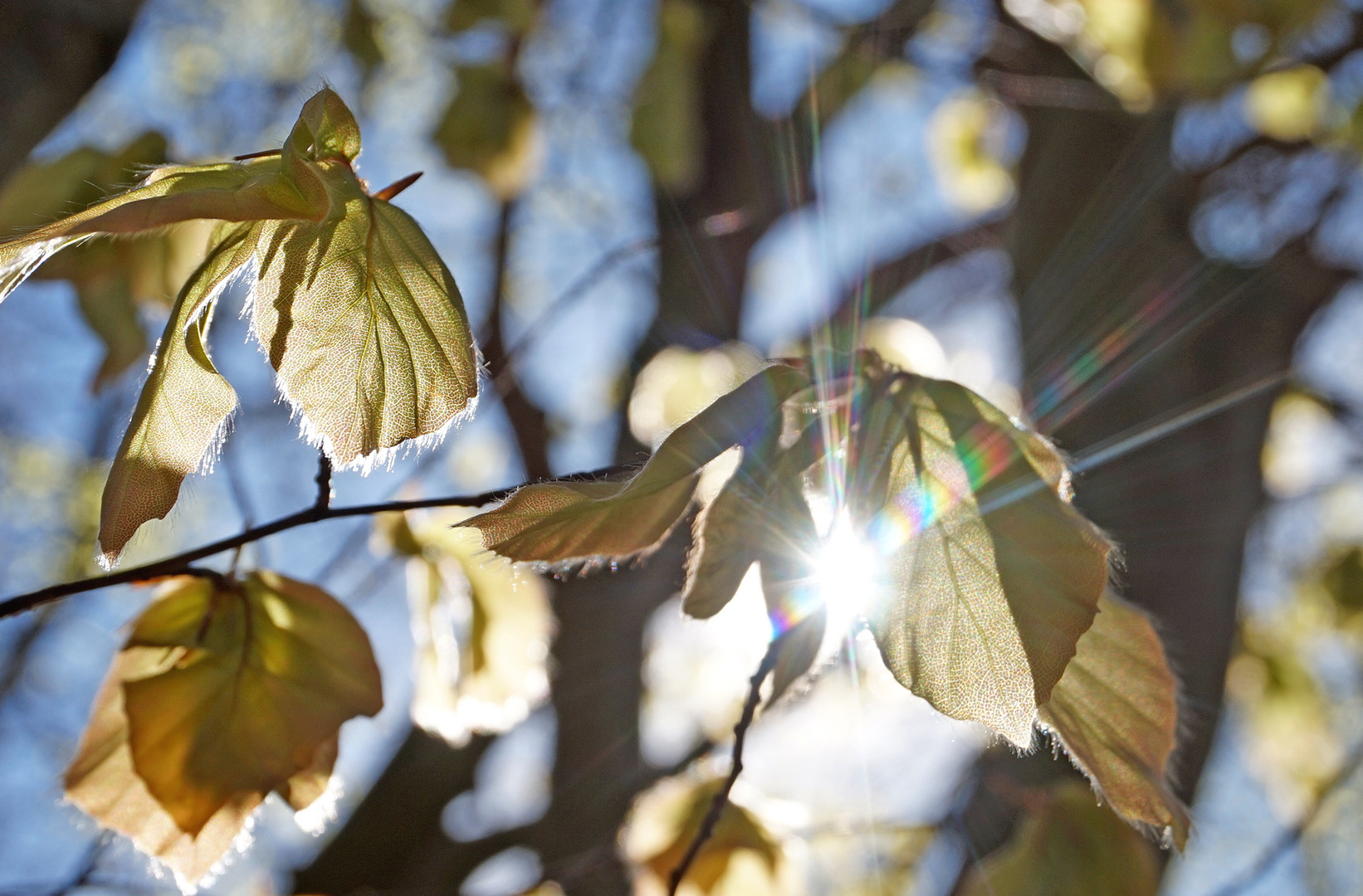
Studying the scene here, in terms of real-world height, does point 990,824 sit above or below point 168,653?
below

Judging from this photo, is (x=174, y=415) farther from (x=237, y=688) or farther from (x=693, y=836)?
(x=693, y=836)

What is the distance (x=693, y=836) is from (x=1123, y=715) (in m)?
0.47

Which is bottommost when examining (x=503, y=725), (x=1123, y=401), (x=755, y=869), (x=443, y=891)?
(x=443, y=891)

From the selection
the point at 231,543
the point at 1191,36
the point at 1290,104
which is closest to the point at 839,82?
the point at 1191,36

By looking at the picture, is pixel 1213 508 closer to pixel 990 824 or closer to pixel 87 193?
pixel 990 824

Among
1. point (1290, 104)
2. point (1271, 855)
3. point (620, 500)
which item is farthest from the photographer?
point (1290, 104)

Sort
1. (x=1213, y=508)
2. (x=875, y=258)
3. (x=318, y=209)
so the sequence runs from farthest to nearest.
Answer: (x=875, y=258)
(x=1213, y=508)
(x=318, y=209)

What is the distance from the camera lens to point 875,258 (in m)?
1.86

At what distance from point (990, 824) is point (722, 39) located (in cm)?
134

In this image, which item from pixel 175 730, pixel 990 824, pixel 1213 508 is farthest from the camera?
pixel 1213 508

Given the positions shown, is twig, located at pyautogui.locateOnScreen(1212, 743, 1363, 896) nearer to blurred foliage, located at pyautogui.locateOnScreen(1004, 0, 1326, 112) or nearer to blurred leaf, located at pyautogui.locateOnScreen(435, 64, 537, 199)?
blurred foliage, located at pyautogui.locateOnScreen(1004, 0, 1326, 112)

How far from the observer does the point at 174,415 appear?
30 centimetres

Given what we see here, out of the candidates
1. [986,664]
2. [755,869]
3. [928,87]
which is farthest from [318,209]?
[928,87]

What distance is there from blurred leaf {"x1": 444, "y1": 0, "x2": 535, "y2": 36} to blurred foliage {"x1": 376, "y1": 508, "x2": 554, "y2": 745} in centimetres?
87
